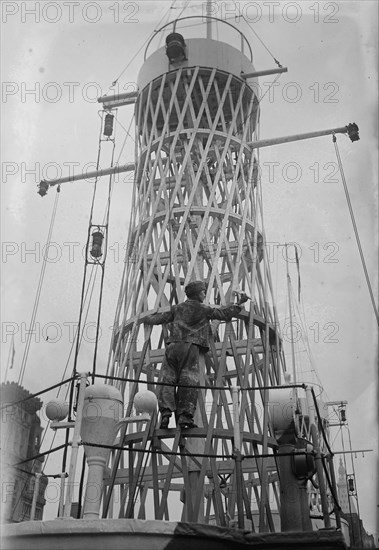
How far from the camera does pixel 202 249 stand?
42.4ft

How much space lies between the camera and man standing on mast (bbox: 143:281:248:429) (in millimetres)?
8219

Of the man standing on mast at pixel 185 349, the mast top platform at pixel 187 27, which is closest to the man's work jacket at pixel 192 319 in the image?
the man standing on mast at pixel 185 349

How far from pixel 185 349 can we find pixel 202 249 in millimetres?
4686

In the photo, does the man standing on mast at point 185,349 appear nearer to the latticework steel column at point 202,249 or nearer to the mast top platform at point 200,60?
the latticework steel column at point 202,249

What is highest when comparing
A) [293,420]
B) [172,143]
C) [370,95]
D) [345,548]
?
[172,143]

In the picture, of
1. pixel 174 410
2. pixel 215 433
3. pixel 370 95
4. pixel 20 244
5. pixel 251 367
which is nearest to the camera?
pixel 370 95

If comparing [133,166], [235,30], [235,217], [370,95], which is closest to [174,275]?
[235,217]

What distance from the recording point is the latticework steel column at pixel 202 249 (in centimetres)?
1120

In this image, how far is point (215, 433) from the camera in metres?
9.80

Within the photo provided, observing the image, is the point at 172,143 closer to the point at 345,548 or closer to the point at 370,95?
the point at 370,95

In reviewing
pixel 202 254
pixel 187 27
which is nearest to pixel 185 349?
pixel 202 254

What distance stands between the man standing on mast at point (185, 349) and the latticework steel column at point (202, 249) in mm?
1985

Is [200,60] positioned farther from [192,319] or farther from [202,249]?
[192,319]

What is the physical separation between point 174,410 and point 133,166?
27.6 feet
